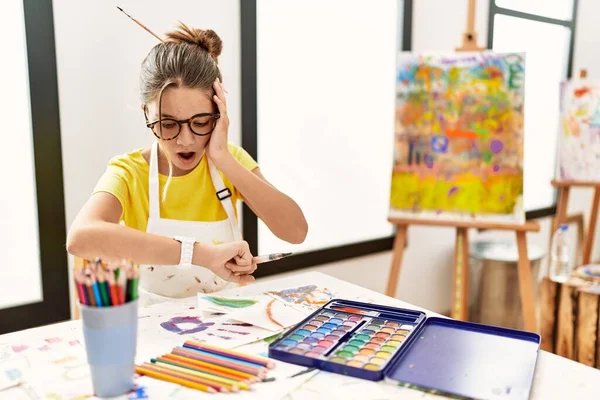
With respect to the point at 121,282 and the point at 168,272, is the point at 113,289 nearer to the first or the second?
the point at 121,282

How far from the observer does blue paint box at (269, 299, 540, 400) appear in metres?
0.86

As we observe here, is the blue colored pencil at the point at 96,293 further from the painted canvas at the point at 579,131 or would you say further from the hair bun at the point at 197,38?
the painted canvas at the point at 579,131

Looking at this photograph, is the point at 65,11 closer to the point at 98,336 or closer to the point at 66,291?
the point at 66,291

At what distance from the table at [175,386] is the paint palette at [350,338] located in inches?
0.9

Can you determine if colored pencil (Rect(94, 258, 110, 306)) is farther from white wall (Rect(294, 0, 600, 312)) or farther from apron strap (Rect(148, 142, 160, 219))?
white wall (Rect(294, 0, 600, 312))

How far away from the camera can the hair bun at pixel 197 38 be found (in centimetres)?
141

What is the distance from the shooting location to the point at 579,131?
304 cm

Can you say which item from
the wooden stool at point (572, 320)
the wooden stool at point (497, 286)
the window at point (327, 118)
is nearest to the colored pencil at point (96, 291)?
the window at point (327, 118)

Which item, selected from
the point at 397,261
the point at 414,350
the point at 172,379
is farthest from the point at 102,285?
the point at 397,261

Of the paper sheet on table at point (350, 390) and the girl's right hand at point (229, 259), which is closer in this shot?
the paper sheet on table at point (350, 390)

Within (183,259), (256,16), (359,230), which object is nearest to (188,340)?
(183,259)

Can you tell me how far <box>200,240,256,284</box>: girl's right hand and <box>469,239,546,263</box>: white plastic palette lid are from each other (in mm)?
2101

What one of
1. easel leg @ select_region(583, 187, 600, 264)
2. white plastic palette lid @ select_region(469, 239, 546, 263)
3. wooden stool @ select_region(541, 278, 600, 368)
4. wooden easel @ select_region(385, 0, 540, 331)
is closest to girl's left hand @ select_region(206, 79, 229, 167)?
wooden easel @ select_region(385, 0, 540, 331)

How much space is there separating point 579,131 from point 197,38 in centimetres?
248
